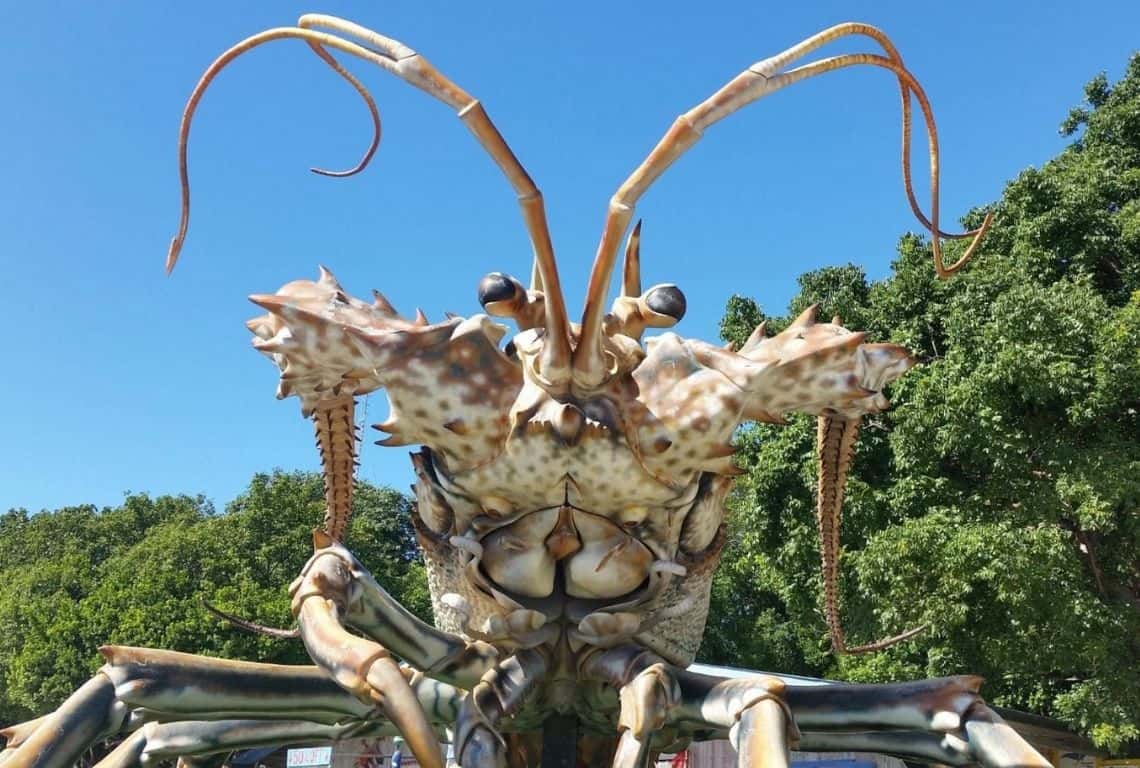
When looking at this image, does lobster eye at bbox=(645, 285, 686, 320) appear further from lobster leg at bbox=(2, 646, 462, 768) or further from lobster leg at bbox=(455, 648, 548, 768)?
lobster leg at bbox=(2, 646, 462, 768)

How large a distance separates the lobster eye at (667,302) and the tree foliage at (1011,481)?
18.8 ft

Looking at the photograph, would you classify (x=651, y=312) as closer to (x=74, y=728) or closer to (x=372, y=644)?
(x=372, y=644)

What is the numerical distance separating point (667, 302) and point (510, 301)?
20.8 inches

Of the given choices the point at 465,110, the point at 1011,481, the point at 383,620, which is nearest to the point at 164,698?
the point at 383,620

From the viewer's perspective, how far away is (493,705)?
2.85m

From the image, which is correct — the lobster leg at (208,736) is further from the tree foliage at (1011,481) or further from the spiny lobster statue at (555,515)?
the tree foliage at (1011,481)

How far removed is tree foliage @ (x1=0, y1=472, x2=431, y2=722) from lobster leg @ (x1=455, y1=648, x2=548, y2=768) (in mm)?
19919

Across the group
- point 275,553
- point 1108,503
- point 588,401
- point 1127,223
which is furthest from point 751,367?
point 275,553

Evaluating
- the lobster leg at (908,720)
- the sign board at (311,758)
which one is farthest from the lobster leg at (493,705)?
the sign board at (311,758)

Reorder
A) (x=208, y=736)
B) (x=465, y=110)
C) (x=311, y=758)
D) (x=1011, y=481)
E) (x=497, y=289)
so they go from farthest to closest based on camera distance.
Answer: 1. (x=311, y=758)
2. (x=1011, y=481)
3. (x=208, y=736)
4. (x=497, y=289)
5. (x=465, y=110)

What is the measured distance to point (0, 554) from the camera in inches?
1549

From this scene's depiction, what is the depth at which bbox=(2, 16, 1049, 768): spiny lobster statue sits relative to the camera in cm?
270

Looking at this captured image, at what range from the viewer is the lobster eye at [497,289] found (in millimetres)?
→ 3051

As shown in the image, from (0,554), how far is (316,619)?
43.3 meters
